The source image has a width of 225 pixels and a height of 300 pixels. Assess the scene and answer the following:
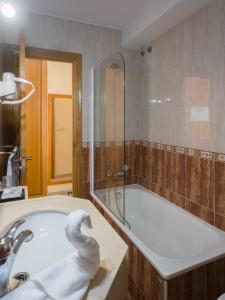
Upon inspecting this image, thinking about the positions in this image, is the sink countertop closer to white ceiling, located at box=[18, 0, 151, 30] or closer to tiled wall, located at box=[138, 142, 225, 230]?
tiled wall, located at box=[138, 142, 225, 230]

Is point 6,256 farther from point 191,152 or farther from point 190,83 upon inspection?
point 190,83

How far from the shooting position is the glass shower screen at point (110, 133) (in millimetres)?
2027

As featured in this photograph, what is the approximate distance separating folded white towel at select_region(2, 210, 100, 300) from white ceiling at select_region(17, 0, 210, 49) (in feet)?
6.11

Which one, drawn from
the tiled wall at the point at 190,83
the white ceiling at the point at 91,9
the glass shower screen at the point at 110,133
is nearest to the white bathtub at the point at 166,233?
the glass shower screen at the point at 110,133

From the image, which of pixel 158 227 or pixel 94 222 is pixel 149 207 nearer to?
pixel 158 227

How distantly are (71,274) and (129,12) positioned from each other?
2.38m

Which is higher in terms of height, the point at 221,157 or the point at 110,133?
the point at 110,133

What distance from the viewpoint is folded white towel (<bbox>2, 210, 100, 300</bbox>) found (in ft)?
1.77

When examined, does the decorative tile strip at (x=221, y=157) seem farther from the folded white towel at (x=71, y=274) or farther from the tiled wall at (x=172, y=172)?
the folded white towel at (x=71, y=274)

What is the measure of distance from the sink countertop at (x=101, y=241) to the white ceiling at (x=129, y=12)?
5.71ft

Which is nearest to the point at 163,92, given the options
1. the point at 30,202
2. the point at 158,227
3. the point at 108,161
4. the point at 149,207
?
the point at 108,161

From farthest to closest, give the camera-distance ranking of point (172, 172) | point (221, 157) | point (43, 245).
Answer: point (172, 172) → point (221, 157) → point (43, 245)

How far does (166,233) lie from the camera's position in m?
2.17

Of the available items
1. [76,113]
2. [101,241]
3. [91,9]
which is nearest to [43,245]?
[101,241]
